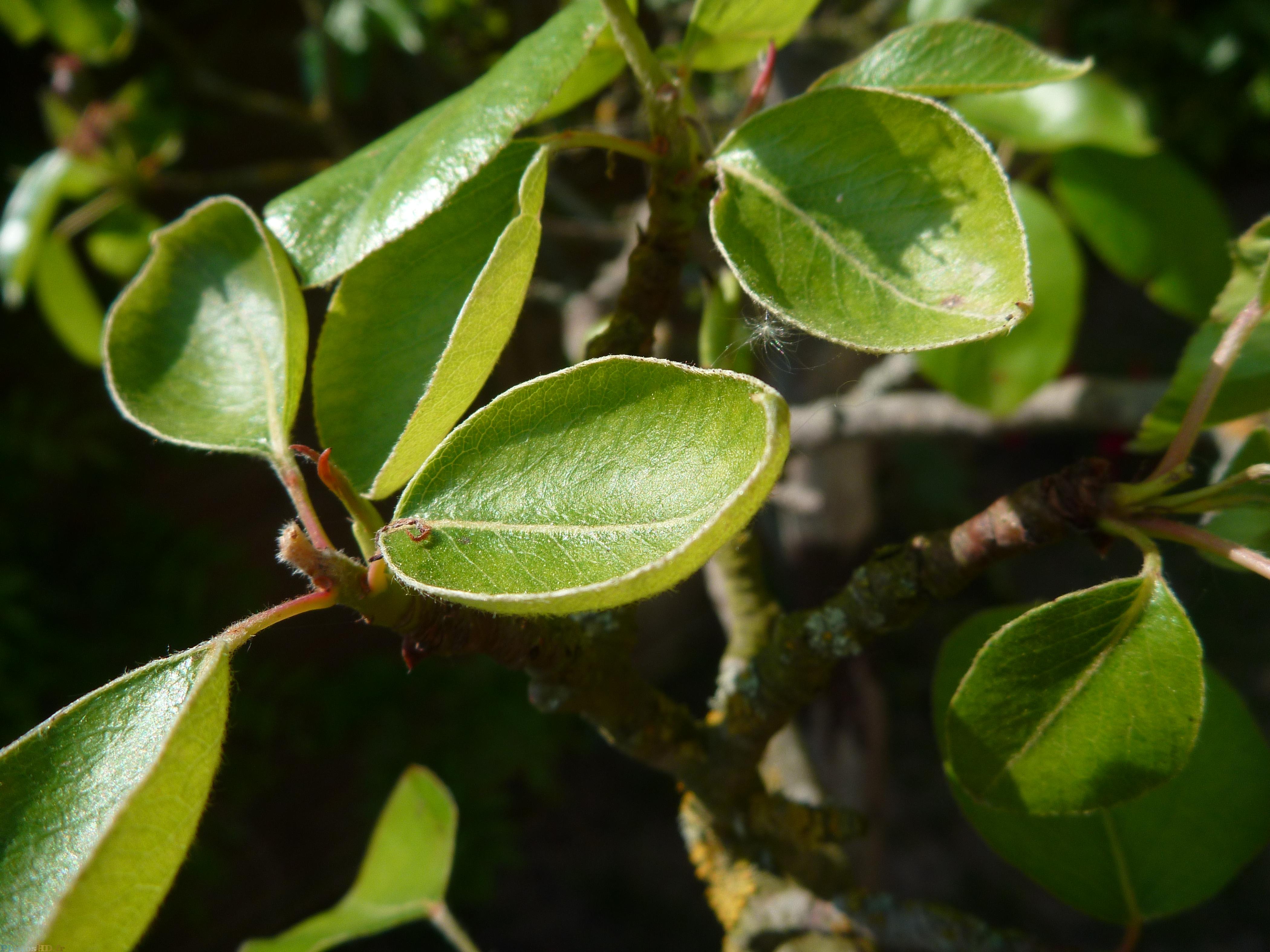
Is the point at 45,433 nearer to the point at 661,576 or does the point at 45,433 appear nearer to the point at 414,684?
the point at 414,684

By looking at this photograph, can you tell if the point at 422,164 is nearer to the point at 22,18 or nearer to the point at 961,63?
the point at 961,63

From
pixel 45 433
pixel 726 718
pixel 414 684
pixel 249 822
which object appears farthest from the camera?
pixel 414 684

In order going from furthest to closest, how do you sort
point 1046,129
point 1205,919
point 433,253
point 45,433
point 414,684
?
1. point 414,684
2. point 1205,919
3. point 45,433
4. point 1046,129
5. point 433,253

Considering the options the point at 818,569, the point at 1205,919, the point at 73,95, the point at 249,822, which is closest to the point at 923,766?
the point at 1205,919

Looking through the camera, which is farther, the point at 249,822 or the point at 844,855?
the point at 249,822

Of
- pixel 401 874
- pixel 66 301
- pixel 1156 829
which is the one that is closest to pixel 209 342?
pixel 401 874

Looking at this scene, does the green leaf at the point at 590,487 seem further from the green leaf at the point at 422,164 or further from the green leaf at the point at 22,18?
the green leaf at the point at 22,18

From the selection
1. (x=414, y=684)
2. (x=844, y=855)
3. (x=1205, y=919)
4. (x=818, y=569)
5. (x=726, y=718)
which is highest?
(x=726, y=718)
